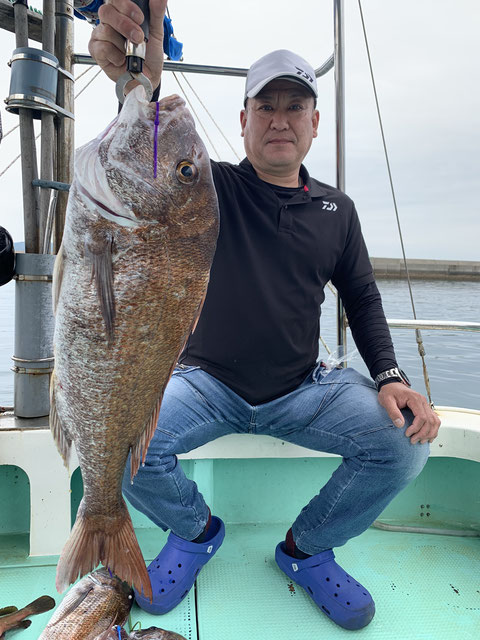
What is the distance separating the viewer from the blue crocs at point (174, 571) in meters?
1.94

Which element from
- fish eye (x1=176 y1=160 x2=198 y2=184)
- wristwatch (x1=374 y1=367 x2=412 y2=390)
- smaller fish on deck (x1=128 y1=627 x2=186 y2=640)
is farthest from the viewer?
wristwatch (x1=374 y1=367 x2=412 y2=390)

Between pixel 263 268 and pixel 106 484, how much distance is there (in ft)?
3.83

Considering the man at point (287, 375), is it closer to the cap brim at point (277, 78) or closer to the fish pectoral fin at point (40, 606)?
the cap brim at point (277, 78)

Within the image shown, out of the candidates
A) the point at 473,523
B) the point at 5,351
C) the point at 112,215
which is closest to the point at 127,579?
the point at 112,215

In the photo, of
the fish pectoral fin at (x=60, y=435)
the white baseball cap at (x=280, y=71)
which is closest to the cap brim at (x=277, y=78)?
the white baseball cap at (x=280, y=71)

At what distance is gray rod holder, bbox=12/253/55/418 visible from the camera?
2.39 meters

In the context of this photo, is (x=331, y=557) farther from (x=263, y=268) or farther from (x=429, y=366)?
(x=429, y=366)

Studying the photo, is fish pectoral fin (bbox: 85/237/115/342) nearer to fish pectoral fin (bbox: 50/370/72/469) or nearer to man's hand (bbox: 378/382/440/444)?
fish pectoral fin (bbox: 50/370/72/469)

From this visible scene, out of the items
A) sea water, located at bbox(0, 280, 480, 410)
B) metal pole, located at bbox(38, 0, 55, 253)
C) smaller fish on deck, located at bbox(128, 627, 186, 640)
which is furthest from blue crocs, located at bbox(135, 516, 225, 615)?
sea water, located at bbox(0, 280, 480, 410)

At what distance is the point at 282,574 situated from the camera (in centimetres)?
227

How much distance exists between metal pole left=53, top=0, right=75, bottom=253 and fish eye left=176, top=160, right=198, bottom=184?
1533 millimetres

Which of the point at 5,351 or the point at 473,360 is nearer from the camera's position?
the point at 5,351

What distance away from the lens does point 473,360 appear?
14.0m

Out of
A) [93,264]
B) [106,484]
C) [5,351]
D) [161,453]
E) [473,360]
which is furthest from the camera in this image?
[473,360]
